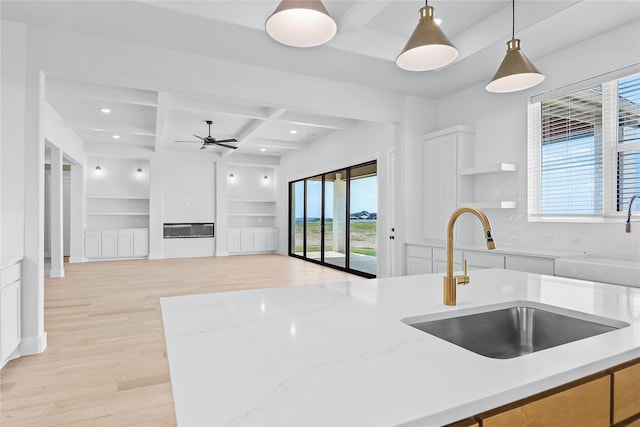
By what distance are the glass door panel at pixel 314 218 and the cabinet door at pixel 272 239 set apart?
73.1 inches

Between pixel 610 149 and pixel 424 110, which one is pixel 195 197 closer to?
pixel 424 110

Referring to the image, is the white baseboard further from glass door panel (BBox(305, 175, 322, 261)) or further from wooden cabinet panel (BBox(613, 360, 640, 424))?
glass door panel (BBox(305, 175, 322, 261))

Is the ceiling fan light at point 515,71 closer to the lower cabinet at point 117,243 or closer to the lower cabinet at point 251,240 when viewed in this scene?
the lower cabinet at point 251,240

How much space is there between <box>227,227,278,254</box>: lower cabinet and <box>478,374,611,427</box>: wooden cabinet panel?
9796 millimetres

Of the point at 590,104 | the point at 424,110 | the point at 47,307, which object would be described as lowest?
the point at 47,307

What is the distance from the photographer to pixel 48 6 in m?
2.83

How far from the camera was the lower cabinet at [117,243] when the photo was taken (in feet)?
28.3

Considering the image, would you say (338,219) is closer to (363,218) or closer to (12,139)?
(363,218)

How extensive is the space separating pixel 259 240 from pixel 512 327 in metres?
9.47

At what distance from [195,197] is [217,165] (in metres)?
1.06

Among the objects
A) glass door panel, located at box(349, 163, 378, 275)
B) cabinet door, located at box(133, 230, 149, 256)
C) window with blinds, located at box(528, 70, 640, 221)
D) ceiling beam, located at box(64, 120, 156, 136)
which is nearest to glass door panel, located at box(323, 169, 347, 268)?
glass door panel, located at box(349, 163, 378, 275)

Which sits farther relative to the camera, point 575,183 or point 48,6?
point 575,183

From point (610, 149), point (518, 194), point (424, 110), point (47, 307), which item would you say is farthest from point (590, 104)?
point (47, 307)

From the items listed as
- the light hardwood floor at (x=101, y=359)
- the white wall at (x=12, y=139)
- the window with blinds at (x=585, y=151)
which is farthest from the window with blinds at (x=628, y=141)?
the white wall at (x=12, y=139)
